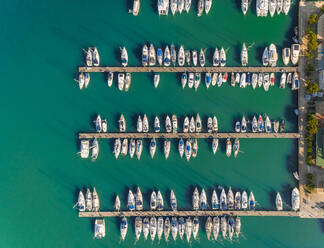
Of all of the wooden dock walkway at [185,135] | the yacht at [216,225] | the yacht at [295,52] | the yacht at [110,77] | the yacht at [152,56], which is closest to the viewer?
the yacht at [295,52]

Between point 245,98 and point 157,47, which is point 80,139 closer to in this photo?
point 157,47

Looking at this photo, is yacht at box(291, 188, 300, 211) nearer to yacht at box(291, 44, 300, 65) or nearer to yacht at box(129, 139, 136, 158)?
yacht at box(291, 44, 300, 65)

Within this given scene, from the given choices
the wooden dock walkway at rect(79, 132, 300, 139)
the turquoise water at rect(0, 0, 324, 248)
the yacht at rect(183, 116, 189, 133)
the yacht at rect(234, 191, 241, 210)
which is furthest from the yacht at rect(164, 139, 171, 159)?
the yacht at rect(234, 191, 241, 210)

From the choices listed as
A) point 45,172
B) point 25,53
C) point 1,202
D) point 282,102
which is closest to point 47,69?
point 25,53

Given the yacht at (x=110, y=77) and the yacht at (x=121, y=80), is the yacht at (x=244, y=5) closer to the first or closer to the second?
the yacht at (x=121, y=80)

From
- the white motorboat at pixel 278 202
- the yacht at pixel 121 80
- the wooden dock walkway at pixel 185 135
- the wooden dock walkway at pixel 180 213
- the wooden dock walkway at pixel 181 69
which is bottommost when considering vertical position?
the wooden dock walkway at pixel 180 213

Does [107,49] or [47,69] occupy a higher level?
[107,49]

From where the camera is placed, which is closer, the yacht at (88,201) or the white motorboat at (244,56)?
the white motorboat at (244,56)

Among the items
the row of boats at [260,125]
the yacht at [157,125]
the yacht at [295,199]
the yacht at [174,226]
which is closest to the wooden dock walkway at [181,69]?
the row of boats at [260,125]
